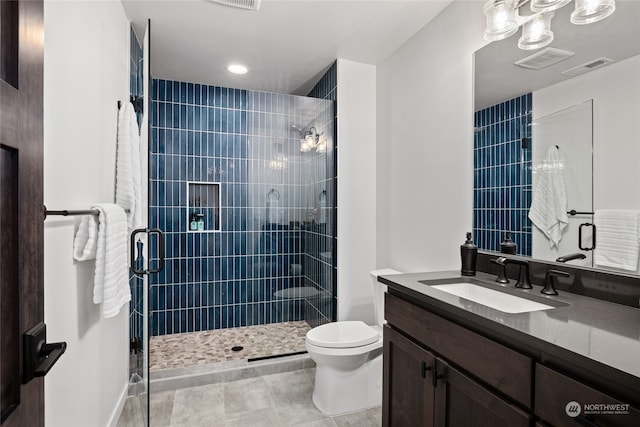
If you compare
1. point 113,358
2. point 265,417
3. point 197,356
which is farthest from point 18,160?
point 197,356

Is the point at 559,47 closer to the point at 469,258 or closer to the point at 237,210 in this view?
the point at 469,258

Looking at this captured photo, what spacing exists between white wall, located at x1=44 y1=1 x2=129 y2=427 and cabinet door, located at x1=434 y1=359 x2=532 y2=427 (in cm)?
138

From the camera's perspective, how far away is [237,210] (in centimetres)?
316

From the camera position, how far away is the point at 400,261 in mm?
2590

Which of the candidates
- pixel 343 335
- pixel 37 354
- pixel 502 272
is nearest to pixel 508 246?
pixel 502 272

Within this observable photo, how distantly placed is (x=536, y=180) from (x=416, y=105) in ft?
3.53

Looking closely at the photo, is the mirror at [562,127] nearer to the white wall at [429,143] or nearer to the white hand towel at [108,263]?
the white wall at [429,143]

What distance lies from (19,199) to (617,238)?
1.79 m

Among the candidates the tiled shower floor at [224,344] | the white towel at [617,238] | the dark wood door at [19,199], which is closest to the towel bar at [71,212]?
the dark wood door at [19,199]

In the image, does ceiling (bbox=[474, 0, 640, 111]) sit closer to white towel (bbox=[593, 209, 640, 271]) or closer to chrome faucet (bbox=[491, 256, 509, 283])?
white towel (bbox=[593, 209, 640, 271])

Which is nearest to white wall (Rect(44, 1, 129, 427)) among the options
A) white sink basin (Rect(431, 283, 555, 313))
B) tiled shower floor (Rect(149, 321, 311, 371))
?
tiled shower floor (Rect(149, 321, 311, 371))

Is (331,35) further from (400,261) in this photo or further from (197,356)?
(197,356)

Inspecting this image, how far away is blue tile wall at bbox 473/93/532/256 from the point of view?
1613 millimetres

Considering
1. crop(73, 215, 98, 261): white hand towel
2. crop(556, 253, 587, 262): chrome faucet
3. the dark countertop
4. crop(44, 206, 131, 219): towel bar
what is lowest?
the dark countertop
